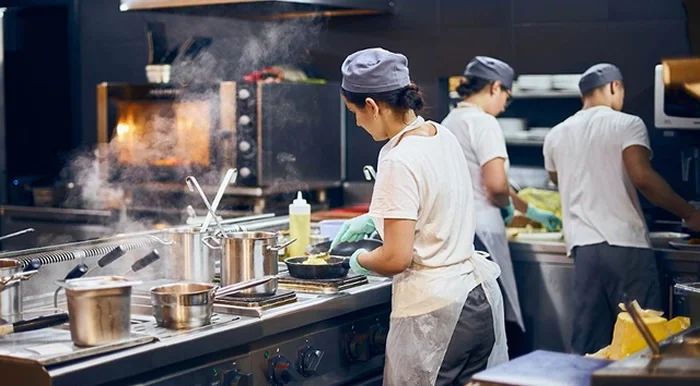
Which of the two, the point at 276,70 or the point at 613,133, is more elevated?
the point at 276,70

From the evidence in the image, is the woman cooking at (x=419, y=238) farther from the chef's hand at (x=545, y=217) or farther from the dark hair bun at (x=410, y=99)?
the chef's hand at (x=545, y=217)

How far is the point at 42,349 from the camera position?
273 cm

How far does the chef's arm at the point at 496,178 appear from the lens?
A: 486 centimetres

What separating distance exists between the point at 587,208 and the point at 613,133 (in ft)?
1.23

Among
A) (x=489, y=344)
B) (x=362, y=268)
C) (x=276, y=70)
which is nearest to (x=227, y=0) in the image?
(x=276, y=70)

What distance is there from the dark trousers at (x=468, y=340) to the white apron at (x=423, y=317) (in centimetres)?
2

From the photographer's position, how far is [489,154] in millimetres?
4867

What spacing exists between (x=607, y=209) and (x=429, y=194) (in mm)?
1854

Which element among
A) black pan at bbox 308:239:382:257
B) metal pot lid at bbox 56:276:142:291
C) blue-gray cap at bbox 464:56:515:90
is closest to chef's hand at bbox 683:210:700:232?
blue-gray cap at bbox 464:56:515:90

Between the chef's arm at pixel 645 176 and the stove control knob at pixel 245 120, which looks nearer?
the chef's arm at pixel 645 176

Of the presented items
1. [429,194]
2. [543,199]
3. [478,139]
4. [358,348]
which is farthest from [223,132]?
[429,194]

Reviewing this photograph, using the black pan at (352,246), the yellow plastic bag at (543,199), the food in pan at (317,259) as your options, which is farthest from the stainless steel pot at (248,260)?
the yellow plastic bag at (543,199)

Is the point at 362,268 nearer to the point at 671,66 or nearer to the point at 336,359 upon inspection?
the point at 336,359

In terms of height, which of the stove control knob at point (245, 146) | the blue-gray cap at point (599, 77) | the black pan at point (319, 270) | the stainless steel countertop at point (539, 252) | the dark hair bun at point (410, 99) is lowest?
the stainless steel countertop at point (539, 252)
